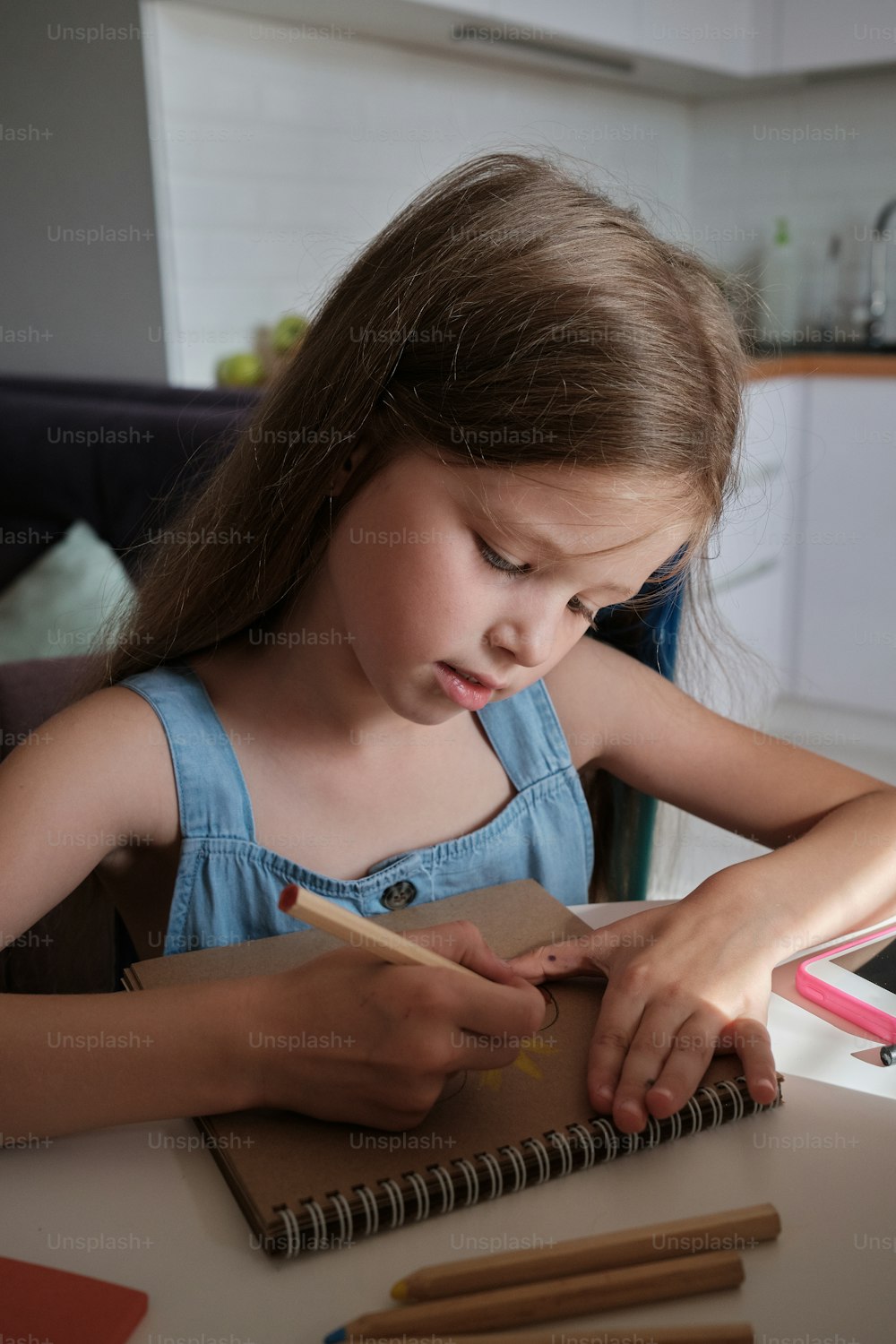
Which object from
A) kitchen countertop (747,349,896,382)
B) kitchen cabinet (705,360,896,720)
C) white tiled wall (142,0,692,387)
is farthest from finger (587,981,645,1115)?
kitchen countertop (747,349,896,382)

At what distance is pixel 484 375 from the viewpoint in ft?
2.65

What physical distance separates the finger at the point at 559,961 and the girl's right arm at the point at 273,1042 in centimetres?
6

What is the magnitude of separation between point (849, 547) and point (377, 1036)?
2.98 m

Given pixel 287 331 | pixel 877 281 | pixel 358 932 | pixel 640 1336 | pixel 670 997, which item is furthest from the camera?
pixel 877 281

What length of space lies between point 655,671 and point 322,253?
6.85ft

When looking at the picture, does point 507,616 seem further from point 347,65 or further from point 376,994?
point 347,65

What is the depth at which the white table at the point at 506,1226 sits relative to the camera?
47 centimetres

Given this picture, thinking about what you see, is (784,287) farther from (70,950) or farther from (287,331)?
(70,950)

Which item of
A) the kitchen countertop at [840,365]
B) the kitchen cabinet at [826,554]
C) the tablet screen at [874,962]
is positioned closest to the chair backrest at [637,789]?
the tablet screen at [874,962]

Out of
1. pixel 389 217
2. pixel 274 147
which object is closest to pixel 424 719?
pixel 274 147

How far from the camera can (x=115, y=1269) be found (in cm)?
50

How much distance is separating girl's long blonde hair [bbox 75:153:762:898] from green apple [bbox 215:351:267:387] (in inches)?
70.6

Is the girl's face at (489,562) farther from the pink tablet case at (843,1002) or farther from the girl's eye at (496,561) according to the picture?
the pink tablet case at (843,1002)

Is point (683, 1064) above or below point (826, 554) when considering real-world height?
above
